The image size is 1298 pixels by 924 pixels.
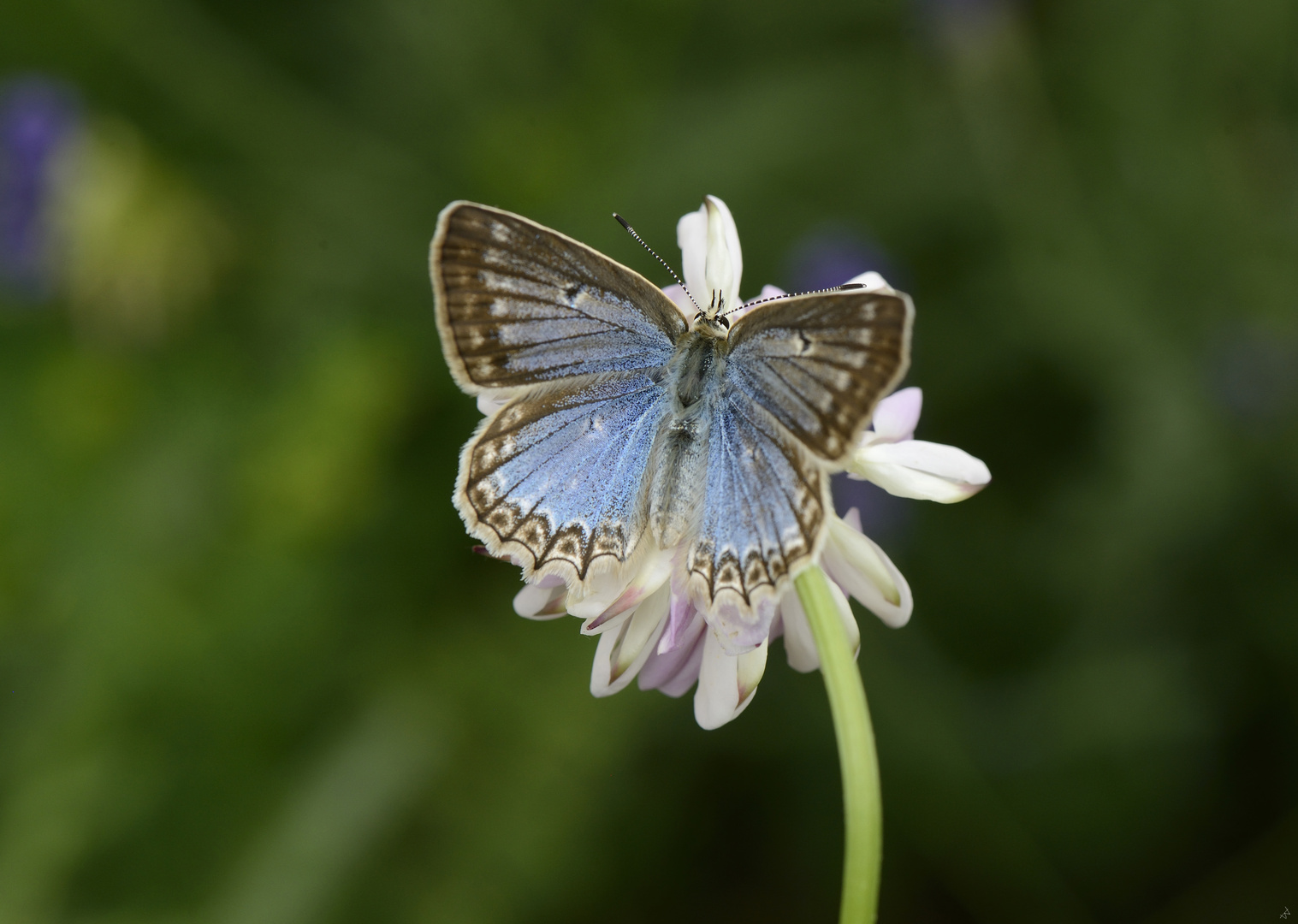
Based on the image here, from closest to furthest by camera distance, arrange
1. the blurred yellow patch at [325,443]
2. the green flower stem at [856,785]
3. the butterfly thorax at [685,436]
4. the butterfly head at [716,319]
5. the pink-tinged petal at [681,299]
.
Answer: the green flower stem at [856,785]
the butterfly thorax at [685,436]
the butterfly head at [716,319]
the pink-tinged petal at [681,299]
the blurred yellow patch at [325,443]

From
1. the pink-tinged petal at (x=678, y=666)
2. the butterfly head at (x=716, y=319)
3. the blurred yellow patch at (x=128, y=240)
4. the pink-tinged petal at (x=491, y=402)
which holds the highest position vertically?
the blurred yellow patch at (x=128, y=240)

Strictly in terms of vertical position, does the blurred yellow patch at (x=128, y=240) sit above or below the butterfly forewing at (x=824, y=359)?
above

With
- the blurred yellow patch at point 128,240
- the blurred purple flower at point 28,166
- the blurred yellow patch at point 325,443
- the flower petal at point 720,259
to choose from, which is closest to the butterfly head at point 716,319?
the flower petal at point 720,259

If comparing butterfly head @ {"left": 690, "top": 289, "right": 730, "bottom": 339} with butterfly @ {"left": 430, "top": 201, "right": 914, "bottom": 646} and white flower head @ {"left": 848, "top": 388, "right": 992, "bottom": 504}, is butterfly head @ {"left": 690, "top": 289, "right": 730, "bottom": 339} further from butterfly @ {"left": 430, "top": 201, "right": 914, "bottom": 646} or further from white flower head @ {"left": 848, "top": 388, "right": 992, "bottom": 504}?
white flower head @ {"left": 848, "top": 388, "right": 992, "bottom": 504}

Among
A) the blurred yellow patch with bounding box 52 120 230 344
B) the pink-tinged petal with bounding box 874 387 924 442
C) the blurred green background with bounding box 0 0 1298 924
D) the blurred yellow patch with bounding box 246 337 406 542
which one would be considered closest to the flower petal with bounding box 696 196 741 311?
the pink-tinged petal with bounding box 874 387 924 442

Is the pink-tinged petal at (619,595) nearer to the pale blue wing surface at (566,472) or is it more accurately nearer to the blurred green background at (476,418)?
the pale blue wing surface at (566,472)

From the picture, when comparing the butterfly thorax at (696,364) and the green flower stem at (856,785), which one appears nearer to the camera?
the green flower stem at (856,785)

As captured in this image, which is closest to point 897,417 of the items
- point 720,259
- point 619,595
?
point 720,259
